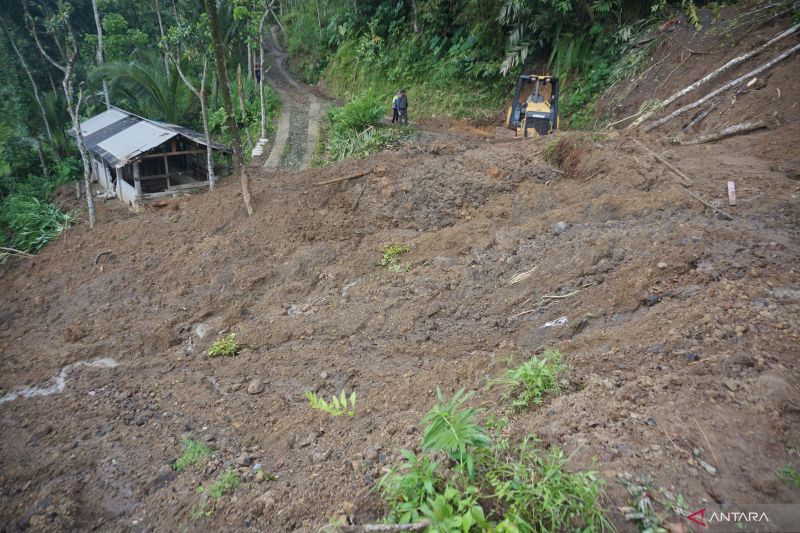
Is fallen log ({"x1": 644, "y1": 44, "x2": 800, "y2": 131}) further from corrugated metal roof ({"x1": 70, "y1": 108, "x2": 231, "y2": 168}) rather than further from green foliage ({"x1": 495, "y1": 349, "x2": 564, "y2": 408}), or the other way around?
corrugated metal roof ({"x1": 70, "y1": 108, "x2": 231, "y2": 168})

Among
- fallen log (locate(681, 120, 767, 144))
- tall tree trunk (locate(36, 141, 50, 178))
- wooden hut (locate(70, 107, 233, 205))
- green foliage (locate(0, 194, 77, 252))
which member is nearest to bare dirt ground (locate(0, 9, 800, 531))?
fallen log (locate(681, 120, 767, 144))

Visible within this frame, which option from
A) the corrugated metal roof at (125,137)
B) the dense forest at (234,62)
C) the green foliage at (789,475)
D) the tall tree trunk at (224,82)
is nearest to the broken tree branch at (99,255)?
the dense forest at (234,62)

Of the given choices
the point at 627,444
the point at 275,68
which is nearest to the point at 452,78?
the point at 275,68

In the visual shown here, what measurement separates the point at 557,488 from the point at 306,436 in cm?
283

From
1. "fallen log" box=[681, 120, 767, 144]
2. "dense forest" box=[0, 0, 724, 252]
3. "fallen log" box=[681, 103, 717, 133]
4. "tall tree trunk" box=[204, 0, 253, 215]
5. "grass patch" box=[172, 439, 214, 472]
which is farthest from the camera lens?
"dense forest" box=[0, 0, 724, 252]

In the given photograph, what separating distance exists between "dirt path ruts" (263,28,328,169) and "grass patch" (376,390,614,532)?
1388 centimetres

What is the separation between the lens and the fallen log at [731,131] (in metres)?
9.30

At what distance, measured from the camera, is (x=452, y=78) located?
783 inches

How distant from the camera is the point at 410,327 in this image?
706 centimetres

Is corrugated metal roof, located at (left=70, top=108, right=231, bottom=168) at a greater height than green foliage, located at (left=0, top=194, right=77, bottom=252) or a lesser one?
greater

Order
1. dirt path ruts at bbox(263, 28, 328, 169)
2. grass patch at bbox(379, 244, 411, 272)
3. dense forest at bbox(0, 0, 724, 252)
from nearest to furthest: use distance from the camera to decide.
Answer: grass patch at bbox(379, 244, 411, 272) → dense forest at bbox(0, 0, 724, 252) → dirt path ruts at bbox(263, 28, 328, 169)

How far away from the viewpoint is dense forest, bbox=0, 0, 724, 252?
562 inches

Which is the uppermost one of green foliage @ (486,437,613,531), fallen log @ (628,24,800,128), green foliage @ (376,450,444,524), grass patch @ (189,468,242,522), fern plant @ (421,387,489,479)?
fallen log @ (628,24,800,128)

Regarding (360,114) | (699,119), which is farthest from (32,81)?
(699,119)
